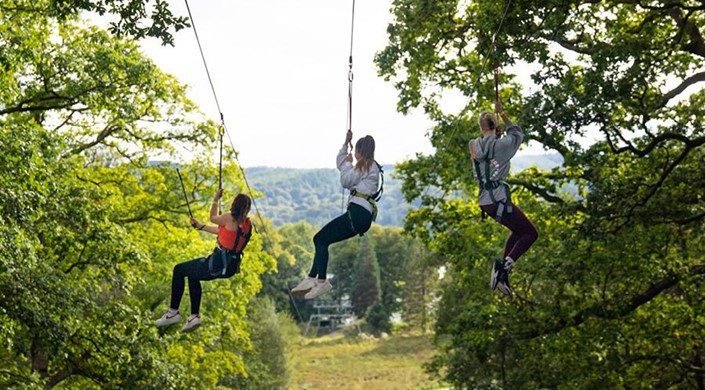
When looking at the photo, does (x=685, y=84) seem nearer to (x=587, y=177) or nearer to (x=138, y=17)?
(x=587, y=177)

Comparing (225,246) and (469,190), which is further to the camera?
(469,190)

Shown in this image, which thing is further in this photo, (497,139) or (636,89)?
(636,89)

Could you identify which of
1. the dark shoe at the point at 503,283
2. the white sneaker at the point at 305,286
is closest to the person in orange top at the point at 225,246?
the white sneaker at the point at 305,286

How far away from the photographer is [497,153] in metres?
8.74

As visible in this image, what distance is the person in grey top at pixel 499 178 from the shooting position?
8742mm

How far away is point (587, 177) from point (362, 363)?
63988 millimetres

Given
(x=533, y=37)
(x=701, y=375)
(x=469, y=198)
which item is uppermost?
(x=533, y=37)

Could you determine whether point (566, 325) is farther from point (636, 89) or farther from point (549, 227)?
point (636, 89)

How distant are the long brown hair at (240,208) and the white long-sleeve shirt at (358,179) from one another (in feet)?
3.59

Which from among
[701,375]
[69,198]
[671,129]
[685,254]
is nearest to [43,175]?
[69,198]

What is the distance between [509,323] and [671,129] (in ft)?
16.9

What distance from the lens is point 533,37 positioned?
41.3 feet

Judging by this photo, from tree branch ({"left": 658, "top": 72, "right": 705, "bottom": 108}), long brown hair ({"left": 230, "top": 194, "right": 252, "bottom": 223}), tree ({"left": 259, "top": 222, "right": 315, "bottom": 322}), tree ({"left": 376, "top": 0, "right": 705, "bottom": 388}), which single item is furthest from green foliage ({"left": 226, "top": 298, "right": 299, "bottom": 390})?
long brown hair ({"left": 230, "top": 194, "right": 252, "bottom": 223})

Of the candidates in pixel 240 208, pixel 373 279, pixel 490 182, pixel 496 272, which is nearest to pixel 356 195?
pixel 240 208
